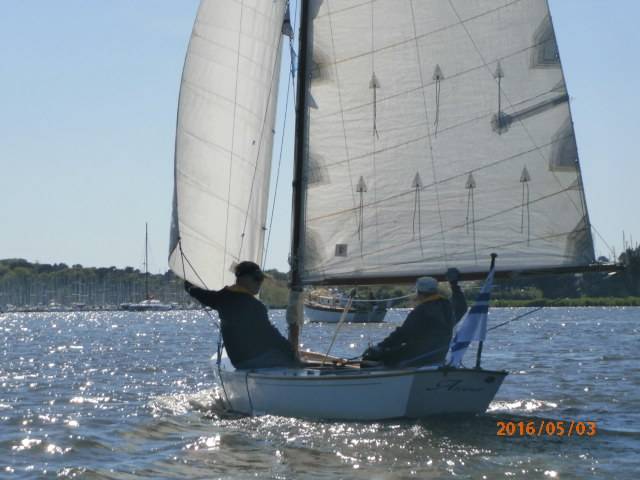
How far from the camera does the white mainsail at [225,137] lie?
61.8 feet

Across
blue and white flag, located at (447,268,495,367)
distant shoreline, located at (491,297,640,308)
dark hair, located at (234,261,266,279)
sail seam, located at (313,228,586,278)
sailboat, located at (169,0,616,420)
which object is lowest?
blue and white flag, located at (447,268,495,367)

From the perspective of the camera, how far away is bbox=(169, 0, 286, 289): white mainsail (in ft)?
61.8

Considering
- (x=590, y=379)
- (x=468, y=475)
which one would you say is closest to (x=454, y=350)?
(x=468, y=475)

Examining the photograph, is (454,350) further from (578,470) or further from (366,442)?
(578,470)

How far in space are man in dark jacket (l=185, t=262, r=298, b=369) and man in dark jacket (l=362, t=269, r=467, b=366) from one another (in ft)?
5.41

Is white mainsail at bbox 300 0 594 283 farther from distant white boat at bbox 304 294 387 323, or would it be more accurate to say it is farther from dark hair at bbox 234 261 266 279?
distant white boat at bbox 304 294 387 323

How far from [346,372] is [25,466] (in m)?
4.10

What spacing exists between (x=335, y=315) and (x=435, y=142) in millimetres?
66615

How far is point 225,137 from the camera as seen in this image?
1923 cm

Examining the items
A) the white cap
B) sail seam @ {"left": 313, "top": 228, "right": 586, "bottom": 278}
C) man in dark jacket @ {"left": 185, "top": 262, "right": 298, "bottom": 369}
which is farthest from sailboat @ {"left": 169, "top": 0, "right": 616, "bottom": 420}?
the white cap

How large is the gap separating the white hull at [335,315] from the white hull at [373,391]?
211 ft

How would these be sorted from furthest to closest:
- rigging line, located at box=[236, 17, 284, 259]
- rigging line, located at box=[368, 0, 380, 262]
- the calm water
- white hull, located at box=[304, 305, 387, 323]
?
white hull, located at box=[304, 305, 387, 323]
rigging line, located at box=[236, 17, 284, 259]
rigging line, located at box=[368, 0, 380, 262]
the calm water
